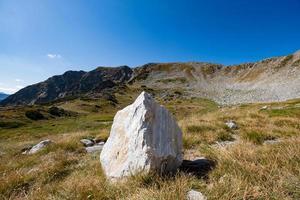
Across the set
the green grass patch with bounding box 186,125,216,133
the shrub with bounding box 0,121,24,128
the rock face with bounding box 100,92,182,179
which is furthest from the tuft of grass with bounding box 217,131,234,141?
the shrub with bounding box 0,121,24,128

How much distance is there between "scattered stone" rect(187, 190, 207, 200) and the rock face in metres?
0.95

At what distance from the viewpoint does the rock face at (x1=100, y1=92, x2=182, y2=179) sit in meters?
4.16

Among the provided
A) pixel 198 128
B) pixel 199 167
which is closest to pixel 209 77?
pixel 198 128

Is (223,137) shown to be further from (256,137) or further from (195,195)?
(195,195)

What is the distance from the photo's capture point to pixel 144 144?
14.0 ft

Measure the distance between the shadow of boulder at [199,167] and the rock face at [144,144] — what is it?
0.27m

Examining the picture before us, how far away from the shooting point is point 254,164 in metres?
3.88

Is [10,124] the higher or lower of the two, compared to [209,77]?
lower

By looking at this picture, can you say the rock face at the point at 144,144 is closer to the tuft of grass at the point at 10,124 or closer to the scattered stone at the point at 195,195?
the scattered stone at the point at 195,195

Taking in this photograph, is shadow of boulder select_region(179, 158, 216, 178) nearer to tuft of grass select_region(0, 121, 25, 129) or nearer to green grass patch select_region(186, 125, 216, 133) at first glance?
green grass patch select_region(186, 125, 216, 133)

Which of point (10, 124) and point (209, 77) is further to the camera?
point (209, 77)

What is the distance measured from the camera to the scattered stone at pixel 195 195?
10.1 feet

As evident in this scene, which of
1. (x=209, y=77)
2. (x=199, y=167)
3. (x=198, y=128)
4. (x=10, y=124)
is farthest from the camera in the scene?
(x=209, y=77)

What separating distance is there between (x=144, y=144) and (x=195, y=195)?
4.75 ft
